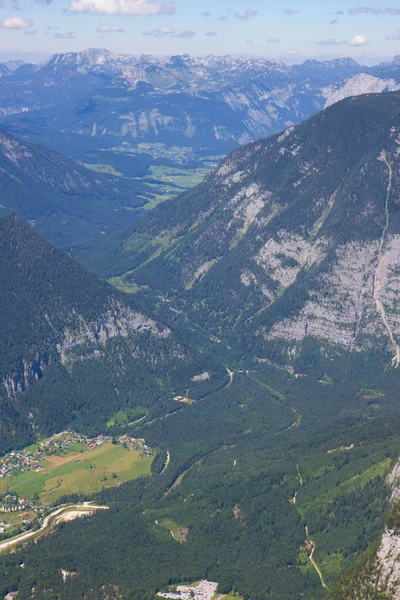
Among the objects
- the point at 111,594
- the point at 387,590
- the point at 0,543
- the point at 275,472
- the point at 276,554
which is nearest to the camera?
the point at 387,590

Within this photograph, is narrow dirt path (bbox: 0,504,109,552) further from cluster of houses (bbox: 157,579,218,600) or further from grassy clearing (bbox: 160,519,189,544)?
cluster of houses (bbox: 157,579,218,600)

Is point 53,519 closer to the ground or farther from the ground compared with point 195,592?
closer to the ground

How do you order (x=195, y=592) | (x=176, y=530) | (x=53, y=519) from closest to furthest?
(x=195, y=592) < (x=176, y=530) < (x=53, y=519)

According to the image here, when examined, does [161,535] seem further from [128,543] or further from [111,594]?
[111,594]

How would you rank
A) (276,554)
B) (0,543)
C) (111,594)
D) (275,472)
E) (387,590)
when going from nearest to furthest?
1. (387,590)
2. (111,594)
3. (276,554)
4. (0,543)
5. (275,472)

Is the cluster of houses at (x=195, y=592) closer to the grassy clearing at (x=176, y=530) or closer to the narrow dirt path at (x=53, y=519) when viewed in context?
the grassy clearing at (x=176, y=530)

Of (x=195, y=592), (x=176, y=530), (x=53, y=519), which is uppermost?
(x=176, y=530)

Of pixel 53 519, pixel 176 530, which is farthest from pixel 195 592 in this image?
pixel 53 519

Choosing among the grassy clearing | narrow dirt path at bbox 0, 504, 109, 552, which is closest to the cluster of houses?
the grassy clearing

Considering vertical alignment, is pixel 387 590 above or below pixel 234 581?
above

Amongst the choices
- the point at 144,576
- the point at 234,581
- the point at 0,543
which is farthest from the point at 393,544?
the point at 0,543

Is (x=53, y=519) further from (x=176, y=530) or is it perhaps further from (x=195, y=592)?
(x=195, y=592)
